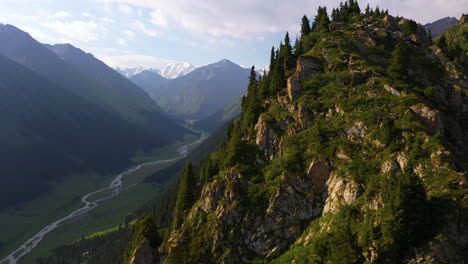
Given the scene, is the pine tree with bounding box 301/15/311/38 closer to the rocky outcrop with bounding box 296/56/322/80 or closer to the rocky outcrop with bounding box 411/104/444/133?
the rocky outcrop with bounding box 296/56/322/80

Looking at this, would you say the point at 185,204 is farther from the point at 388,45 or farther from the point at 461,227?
the point at 388,45

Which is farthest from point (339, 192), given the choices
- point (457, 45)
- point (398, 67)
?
point (457, 45)

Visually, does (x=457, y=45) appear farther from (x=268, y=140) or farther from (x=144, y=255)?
(x=144, y=255)

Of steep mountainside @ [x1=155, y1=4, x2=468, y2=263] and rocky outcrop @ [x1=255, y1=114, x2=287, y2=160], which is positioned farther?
rocky outcrop @ [x1=255, y1=114, x2=287, y2=160]

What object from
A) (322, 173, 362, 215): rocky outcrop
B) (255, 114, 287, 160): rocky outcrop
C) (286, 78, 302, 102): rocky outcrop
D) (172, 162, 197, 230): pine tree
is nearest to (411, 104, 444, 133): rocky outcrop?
(322, 173, 362, 215): rocky outcrop

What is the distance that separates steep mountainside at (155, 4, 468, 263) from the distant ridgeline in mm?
210

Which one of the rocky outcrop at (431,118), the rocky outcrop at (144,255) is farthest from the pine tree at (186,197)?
the rocky outcrop at (431,118)

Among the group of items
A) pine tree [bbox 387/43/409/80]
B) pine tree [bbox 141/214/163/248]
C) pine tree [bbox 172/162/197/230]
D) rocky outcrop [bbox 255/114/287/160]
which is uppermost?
pine tree [bbox 387/43/409/80]

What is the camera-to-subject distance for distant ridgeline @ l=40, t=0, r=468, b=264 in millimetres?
38531

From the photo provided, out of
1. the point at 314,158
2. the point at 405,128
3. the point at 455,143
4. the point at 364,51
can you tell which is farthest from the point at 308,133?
the point at 364,51

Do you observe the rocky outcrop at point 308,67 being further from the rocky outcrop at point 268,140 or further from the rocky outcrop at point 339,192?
the rocky outcrop at point 339,192

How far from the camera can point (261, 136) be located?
71.2 metres

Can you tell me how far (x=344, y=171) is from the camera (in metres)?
52.1

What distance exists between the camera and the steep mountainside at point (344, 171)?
3847cm
